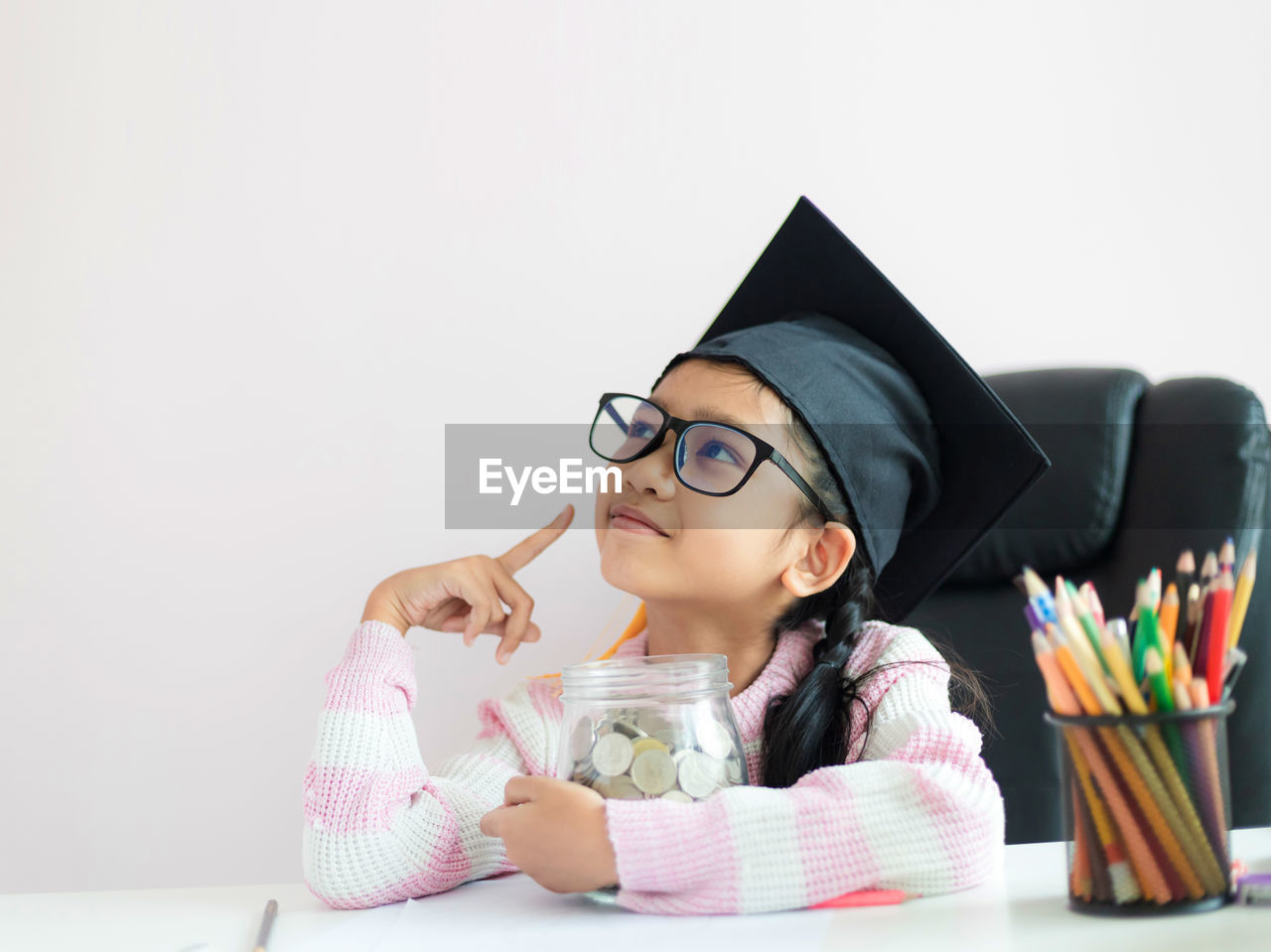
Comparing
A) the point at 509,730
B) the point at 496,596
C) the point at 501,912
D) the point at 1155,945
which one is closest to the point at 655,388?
the point at 496,596

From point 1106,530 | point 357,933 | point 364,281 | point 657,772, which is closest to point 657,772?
point 657,772

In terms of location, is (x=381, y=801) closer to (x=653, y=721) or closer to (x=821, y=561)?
(x=653, y=721)

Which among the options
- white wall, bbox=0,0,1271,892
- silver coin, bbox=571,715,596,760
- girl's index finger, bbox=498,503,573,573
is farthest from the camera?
white wall, bbox=0,0,1271,892

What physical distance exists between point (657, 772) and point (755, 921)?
130 mm

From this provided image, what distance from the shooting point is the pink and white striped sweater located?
76cm

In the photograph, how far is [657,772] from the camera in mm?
819

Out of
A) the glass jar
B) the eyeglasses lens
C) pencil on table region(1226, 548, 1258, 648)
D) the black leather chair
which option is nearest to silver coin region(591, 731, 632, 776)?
the glass jar

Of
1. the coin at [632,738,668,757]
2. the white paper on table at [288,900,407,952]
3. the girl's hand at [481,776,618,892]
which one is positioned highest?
the coin at [632,738,668,757]

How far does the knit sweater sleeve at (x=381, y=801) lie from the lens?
2.93ft

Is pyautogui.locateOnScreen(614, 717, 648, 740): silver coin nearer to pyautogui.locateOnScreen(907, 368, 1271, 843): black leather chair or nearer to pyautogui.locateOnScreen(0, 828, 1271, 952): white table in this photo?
pyautogui.locateOnScreen(0, 828, 1271, 952): white table

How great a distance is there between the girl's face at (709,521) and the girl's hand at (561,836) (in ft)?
0.98

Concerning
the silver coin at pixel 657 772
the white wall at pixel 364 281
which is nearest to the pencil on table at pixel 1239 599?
the silver coin at pixel 657 772

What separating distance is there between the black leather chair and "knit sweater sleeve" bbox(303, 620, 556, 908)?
716 millimetres

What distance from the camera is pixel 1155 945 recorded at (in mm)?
585
